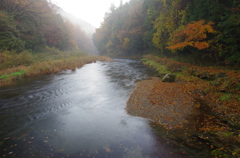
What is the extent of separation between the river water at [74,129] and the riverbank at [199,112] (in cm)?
74

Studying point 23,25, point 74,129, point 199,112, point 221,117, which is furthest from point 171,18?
point 23,25

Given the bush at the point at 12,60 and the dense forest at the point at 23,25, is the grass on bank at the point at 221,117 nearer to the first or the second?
the bush at the point at 12,60

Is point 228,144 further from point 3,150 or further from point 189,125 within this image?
point 3,150

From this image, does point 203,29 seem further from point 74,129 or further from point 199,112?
point 74,129

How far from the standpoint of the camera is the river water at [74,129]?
16.3 ft

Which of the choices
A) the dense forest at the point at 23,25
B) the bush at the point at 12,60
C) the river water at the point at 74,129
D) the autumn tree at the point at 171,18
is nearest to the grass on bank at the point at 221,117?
the river water at the point at 74,129

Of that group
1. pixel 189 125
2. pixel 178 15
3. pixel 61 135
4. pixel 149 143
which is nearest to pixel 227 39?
pixel 178 15

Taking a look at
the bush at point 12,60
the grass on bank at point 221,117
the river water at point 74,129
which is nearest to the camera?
the grass on bank at point 221,117

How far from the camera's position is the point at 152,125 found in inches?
257

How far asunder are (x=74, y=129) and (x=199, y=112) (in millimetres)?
5805

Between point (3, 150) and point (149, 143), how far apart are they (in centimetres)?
482

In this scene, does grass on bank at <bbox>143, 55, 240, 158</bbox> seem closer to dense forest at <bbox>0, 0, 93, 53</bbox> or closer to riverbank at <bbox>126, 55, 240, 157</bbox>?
riverbank at <bbox>126, 55, 240, 157</bbox>

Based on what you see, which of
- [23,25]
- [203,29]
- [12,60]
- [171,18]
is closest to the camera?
[203,29]

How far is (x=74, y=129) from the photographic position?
643cm
